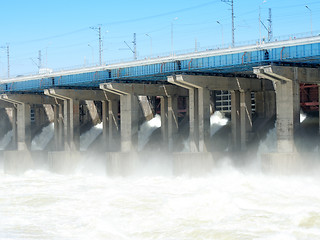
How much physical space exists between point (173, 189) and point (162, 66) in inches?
485

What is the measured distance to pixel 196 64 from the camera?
163 ft

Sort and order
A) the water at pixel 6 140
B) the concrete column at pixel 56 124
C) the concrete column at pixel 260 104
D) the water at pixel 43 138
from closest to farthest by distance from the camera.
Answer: the concrete column at pixel 260 104 < the concrete column at pixel 56 124 < the water at pixel 43 138 < the water at pixel 6 140

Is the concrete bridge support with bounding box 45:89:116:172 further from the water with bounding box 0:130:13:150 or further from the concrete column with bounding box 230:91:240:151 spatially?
the water with bounding box 0:130:13:150

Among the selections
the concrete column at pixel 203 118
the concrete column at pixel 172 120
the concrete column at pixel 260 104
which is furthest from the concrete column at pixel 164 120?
the concrete column at pixel 260 104

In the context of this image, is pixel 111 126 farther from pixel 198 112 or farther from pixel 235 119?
pixel 235 119

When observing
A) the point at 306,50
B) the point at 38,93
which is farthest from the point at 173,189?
the point at 38,93

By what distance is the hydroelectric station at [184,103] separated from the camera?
148 feet

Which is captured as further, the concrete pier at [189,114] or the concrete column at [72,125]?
the concrete column at [72,125]

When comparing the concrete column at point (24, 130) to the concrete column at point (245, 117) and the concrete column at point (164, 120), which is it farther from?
the concrete column at point (245, 117)

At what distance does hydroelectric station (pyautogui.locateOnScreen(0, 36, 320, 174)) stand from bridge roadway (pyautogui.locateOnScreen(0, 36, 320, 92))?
0.08m

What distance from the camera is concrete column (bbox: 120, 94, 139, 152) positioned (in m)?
58.5

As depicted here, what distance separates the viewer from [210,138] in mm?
53375

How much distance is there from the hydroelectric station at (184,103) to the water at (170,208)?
2962 mm

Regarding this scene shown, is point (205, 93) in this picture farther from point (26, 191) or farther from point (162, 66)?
Result: point (26, 191)
